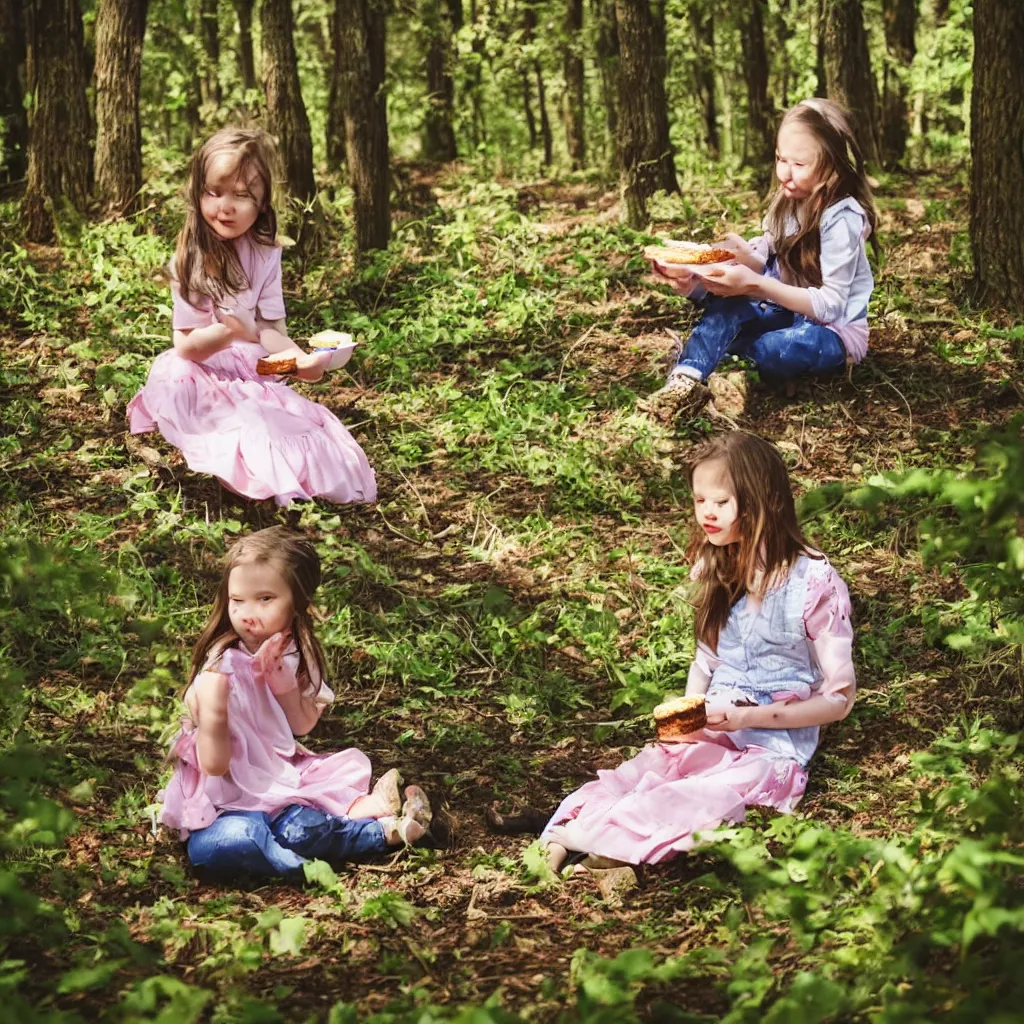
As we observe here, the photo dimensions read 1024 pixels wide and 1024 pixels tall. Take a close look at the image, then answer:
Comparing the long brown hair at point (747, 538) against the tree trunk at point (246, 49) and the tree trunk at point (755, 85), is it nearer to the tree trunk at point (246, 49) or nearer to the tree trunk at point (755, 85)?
the tree trunk at point (755, 85)

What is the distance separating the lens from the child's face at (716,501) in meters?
3.99

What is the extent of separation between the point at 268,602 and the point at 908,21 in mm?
11104

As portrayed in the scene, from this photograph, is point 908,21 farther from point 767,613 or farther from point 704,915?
point 704,915

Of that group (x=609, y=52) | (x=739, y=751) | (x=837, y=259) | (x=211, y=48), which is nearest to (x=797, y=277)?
(x=837, y=259)

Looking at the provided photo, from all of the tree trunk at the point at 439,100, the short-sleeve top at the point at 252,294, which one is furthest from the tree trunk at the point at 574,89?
the short-sleeve top at the point at 252,294

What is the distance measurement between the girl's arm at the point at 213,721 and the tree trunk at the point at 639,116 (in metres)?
5.92

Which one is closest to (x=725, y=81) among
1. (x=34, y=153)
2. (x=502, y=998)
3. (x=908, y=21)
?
(x=908, y=21)

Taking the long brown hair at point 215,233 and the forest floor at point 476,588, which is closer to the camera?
the forest floor at point 476,588

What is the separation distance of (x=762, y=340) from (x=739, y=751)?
2824 mm

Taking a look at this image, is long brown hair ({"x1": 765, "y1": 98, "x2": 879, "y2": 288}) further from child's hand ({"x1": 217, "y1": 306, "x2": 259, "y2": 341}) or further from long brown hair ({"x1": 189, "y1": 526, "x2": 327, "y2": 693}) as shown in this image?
long brown hair ({"x1": 189, "y1": 526, "x2": 327, "y2": 693})

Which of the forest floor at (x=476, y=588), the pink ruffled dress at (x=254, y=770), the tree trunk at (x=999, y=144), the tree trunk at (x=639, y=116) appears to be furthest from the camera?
the tree trunk at (x=639, y=116)

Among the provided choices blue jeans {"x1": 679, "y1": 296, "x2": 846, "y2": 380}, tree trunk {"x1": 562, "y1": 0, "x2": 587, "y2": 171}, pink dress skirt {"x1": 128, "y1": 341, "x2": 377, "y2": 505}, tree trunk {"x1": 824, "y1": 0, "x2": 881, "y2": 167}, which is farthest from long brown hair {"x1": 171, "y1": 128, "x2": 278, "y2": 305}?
tree trunk {"x1": 562, "y1": 0, "x2": 587, "y2": 171}

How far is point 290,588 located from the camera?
3.89 metres

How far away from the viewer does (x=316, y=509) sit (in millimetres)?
5945
